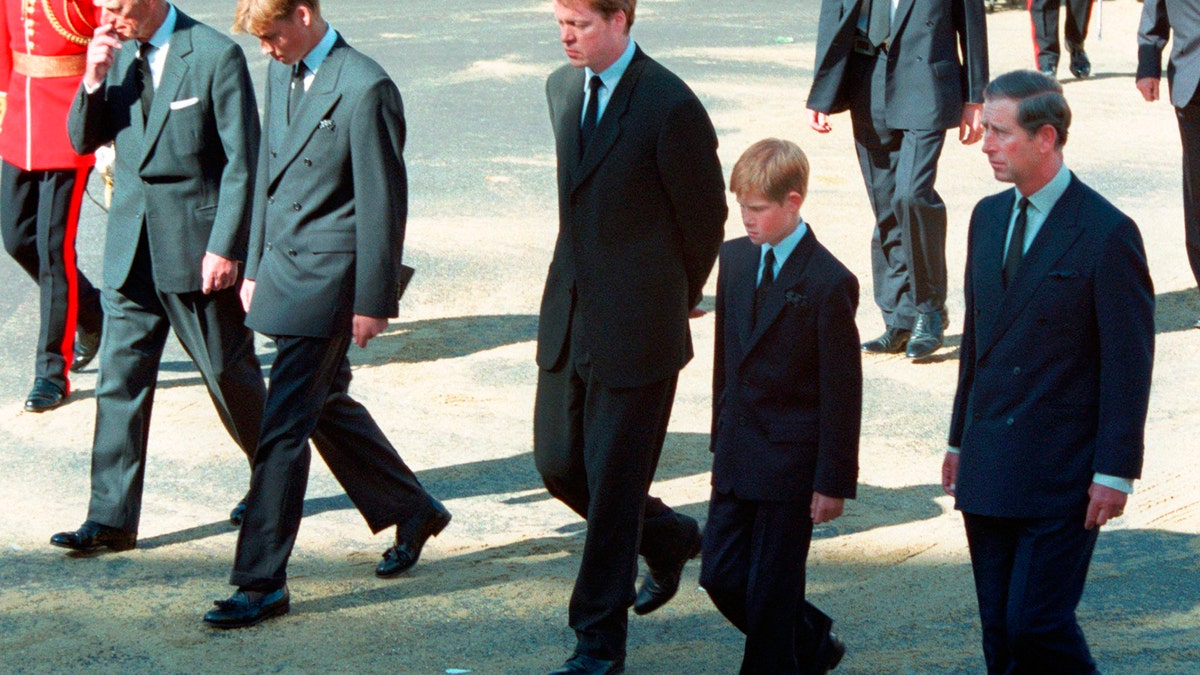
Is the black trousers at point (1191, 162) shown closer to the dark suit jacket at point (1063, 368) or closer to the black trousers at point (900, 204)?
the black trousers at point (900, 204)

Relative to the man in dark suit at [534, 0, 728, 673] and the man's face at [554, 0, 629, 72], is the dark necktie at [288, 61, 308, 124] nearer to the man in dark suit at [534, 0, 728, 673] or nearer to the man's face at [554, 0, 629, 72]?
the man in dark suit at [534, 0, 728, 673]

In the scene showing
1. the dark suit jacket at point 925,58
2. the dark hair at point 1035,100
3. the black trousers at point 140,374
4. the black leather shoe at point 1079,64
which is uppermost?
the dark hair at point 1035,100

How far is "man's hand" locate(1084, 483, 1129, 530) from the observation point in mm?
3789

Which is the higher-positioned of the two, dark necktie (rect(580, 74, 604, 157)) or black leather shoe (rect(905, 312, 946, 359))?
dark necktie (rect(580, 74, 604, 157))

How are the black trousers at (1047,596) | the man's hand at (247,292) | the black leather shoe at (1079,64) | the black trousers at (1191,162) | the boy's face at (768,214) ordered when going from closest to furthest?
the black trousers at (1047,596)
the boy's face at (768,214)
the man's hand at (247,292)
the black trousers at (1191,162)
the black leather shoe at (1079,64)

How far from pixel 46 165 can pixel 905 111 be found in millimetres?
3737

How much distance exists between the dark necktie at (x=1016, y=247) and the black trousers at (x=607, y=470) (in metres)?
1.00

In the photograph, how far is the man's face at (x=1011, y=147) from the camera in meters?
3.91

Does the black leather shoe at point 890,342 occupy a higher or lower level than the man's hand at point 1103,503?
lower

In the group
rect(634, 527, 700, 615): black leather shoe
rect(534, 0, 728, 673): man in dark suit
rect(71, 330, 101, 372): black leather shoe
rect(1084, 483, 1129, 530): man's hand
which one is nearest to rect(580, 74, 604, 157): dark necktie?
rect(534, 0, 728, 673): man in dark suit

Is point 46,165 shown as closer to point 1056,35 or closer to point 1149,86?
point 1149,86

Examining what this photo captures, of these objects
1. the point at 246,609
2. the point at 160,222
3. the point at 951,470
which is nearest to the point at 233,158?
the point at 160,222

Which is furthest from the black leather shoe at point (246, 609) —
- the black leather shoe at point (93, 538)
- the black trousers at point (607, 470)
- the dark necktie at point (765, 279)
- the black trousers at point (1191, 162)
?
the black trousers at point (1191, 162)

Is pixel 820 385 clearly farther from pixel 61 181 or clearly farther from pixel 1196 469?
pixel 61 181
